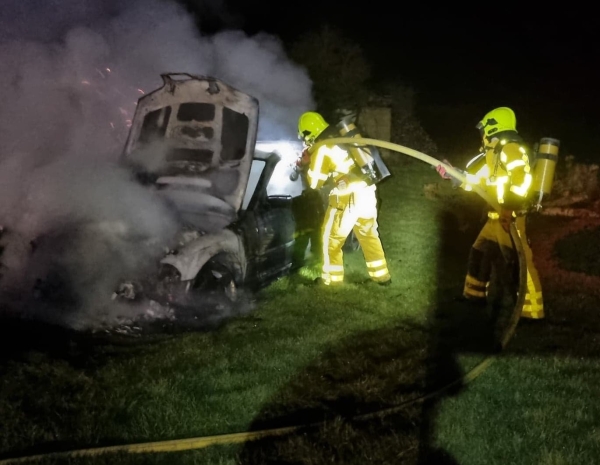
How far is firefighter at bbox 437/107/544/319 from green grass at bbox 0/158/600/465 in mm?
451

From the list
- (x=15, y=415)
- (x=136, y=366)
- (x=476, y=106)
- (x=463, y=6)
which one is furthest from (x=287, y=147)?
(x=463, y=6)

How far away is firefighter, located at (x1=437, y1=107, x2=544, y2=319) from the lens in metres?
5.38

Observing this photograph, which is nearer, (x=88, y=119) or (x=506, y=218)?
(x=506, y=218)

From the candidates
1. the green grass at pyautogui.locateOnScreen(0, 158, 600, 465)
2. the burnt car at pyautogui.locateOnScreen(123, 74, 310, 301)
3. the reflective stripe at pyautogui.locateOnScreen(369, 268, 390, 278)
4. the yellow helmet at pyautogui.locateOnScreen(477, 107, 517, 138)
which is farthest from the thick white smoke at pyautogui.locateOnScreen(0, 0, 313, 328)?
the yellow helmet at pyautogui.locateOnScreen(477, 107, 517, 138)

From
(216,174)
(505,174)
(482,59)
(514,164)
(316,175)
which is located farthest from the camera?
(482,59)

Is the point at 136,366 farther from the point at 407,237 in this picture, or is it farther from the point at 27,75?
the point at 407,237

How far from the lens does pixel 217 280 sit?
561cm

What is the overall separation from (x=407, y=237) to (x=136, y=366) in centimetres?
579

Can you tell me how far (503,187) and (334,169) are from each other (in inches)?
67.4

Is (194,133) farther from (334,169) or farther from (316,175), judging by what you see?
(334,169)

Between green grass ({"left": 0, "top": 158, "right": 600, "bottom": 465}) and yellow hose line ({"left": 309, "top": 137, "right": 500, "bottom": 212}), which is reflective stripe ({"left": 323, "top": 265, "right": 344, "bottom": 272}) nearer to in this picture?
green grass ({"left": 0, "top": 158, "right": 600, "bottom": 465})

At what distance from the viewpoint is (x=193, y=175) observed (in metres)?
6.09

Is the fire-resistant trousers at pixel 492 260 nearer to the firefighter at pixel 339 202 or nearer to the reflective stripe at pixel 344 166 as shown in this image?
the firefighter at pixel 339 202

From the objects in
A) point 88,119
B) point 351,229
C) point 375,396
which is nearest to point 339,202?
point 351,229
